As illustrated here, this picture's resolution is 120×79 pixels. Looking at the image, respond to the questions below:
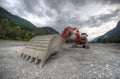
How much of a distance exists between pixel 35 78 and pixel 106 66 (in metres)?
3.88

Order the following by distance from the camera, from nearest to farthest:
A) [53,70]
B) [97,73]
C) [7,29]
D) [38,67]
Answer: [97,73] < [53,70] < [38,67] < [7,29]

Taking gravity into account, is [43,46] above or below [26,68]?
above

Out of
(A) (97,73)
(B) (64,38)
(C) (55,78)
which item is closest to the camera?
(C) (55,78)

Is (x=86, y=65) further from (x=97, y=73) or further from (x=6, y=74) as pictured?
(x=6, y=74)

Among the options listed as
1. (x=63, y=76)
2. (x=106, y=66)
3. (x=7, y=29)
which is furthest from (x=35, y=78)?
(x=7, y=29)

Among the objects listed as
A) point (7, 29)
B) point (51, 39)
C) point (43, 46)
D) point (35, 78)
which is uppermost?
point (7, 29)

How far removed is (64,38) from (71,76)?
724 centimetres

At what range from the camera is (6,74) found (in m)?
5.57

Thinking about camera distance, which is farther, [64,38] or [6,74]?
[64,38]

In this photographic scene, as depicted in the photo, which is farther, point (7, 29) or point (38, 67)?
point (7, 29)

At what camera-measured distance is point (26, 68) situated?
6281mm

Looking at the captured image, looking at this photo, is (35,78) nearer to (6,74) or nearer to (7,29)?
(6,74)

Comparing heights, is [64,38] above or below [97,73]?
above

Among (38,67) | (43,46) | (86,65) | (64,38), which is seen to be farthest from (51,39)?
(64,38)
